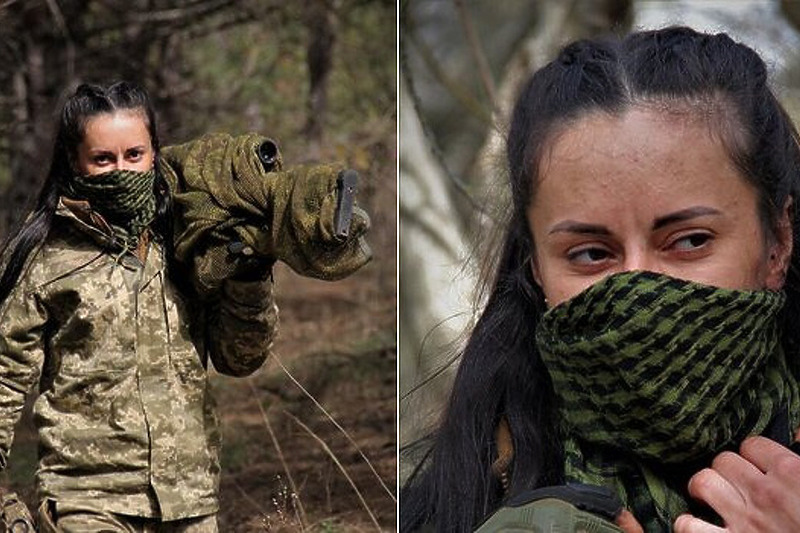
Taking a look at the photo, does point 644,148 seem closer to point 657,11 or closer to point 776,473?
point 776,473

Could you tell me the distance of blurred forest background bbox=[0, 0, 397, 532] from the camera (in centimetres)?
597

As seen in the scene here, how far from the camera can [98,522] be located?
3834 millimetres

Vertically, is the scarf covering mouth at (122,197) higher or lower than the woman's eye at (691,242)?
higher

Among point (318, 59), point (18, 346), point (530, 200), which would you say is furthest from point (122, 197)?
point (318, 59)

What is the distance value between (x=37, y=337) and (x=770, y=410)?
214 cm

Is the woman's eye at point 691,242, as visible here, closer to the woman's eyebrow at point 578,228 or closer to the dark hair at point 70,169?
the woman's eyebrow at point 578,228

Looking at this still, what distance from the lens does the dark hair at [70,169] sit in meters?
3.91

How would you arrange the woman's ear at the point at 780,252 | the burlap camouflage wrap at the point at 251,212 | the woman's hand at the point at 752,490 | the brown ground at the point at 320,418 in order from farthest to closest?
the brown ground at the point at 320,418 → the burlap camouflage wrap at the point at 251,212 → the woman's ear at the point at 780,252 → the woman's hand at the point at 752,490

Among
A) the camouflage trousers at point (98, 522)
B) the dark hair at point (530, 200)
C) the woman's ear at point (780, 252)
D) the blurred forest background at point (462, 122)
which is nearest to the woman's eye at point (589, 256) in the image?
the dark hair at point (530, 200)

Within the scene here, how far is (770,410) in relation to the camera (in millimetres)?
2402

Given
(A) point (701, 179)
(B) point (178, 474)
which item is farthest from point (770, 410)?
(B) point (178, 474)

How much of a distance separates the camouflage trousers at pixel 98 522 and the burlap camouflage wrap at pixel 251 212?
614mm

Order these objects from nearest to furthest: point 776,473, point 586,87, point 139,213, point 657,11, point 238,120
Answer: point 776,473
point 586,87
point 139,213
point 657,11
point 238,120

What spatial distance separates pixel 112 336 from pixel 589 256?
1810 millimetres
